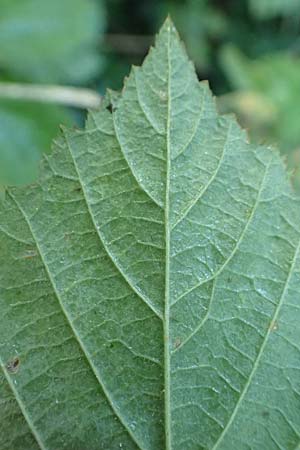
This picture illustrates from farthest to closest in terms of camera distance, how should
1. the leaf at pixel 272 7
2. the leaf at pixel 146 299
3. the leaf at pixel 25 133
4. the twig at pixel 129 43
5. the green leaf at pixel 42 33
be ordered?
the twig at pixel 129 43, the leaf at pixel 272 7, the green leaf at pixel 42 33, the leaf at pixel 25 133, the leaf at pixel 146 299

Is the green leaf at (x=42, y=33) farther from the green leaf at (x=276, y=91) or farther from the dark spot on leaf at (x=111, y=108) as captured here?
the dark spot on leaf at (x=111, y=108)

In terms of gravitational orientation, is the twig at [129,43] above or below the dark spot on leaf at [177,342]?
above

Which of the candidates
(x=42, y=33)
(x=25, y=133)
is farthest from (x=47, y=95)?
(x=42, y=33)

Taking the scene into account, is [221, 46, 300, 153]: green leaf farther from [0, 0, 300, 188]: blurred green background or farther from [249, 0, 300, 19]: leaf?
[249, 0, 300, 19]: leaf

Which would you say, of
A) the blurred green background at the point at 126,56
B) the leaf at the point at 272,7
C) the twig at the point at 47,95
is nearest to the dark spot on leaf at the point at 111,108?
the blurred green background at the point at 126,56

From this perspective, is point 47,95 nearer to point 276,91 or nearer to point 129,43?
point 276,91

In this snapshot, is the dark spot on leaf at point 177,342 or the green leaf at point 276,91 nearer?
the dark spot on leaf at point 177,342
